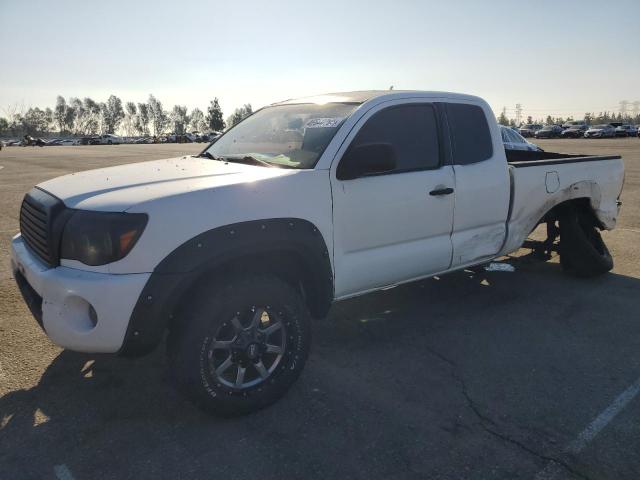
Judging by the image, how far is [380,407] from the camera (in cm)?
301

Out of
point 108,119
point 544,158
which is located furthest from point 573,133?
point 108,119

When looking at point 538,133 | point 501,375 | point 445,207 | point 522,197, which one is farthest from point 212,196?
point 538,133

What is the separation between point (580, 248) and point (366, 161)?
3.30 m

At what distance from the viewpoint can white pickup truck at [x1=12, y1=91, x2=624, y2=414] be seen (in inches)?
100

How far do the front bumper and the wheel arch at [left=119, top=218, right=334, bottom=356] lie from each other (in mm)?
57

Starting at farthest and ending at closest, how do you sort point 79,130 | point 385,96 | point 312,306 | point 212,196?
point 79,130, point 385,96, point 312,306, point 212,196

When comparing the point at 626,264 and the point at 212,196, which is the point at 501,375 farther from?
the point at 626,264

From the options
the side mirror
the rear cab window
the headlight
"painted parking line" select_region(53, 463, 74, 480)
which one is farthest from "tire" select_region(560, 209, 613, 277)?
"painted parking line" select_region(53, 463, 74, 480)

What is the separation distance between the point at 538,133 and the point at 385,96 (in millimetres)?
Result: 61198

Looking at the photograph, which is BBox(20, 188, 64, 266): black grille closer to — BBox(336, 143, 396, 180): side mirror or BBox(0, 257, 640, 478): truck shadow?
BBox(0, 257, 640, 478): truck shadow

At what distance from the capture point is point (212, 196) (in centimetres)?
271

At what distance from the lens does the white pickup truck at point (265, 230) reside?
100 inches

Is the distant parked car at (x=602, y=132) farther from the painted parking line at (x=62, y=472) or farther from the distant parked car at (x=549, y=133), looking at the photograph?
the painted parking line at (x=62, y=472)

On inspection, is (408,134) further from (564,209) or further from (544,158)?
(544,158)
